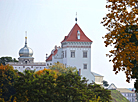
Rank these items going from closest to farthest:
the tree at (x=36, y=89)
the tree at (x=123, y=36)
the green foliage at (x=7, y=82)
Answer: the tree at (x=123, y=36) → the tree at (x=36, y=89) → the green foliage at (x=7, y=82)

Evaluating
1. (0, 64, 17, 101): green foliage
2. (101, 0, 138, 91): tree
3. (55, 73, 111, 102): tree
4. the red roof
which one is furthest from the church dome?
(101, 0, 138, 91): tree

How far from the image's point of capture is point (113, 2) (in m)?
19.5

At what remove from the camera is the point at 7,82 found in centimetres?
5172

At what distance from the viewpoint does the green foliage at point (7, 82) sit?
4851 centimetres

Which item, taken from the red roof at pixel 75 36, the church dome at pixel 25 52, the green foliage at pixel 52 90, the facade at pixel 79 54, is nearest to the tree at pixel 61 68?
the facade at pixel 79 54

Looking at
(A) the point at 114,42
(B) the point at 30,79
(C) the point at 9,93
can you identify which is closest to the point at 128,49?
(A) the point at 114,42

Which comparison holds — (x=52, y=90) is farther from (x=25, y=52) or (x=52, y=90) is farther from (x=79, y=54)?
(x=25, y=52)

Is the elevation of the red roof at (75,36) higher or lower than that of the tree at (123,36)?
higher

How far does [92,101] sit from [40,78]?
5.91 m

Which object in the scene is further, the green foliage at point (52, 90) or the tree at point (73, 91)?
the tree at point (73, 91)

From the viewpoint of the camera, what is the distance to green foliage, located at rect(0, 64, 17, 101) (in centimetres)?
4851

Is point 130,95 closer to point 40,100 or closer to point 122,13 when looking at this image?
point 40,100

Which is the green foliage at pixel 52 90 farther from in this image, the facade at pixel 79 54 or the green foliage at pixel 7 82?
the facade at pixel 79 54

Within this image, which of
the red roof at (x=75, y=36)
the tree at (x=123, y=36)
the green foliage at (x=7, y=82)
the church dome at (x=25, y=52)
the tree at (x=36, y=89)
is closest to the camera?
the tree at (x=123, y=36)
